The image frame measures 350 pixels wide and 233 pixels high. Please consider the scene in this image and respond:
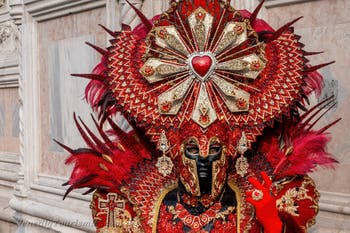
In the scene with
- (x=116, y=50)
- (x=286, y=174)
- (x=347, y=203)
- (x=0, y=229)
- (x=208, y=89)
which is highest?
(x=116, y=50)

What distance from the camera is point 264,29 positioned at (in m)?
3.39

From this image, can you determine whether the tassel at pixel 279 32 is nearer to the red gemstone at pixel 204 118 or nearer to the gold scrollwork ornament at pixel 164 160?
the red gemstone at pixel 204 118

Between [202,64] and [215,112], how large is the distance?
236 mm

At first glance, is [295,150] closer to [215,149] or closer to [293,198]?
[293,198]

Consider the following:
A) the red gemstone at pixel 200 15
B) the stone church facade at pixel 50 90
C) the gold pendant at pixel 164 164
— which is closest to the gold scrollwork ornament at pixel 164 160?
the gold pendant at pixel 164 164

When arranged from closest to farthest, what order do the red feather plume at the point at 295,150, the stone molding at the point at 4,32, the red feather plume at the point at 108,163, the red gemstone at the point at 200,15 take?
the red gemstone at the point at 200,15 → the red feather plume at the point at 295,150 → the red feather plume at the point at 108,163 → the stone molding at the point at 4,32

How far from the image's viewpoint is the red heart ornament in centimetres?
314

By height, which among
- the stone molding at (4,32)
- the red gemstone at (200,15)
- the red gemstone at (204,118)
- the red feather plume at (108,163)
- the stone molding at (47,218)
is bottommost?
the stone molding at (47,218)

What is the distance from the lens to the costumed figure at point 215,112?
317cm

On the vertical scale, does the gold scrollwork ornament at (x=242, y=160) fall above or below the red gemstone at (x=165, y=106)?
below

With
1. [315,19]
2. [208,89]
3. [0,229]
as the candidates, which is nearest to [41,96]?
[0,229]

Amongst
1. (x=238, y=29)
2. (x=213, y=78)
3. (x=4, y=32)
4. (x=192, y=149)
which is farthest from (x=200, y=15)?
(x=4, y=32)

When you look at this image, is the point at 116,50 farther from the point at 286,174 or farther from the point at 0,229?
the point at 0,229

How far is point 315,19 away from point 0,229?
16.8 ft
